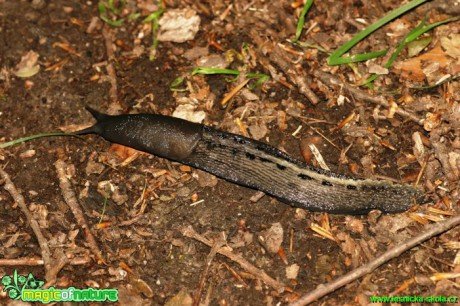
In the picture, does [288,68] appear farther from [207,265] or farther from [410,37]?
[207,265]

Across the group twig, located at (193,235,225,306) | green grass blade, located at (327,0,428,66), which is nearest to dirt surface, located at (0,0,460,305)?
twig, located at (193,235,225,306)

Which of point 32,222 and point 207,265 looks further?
point 32,222

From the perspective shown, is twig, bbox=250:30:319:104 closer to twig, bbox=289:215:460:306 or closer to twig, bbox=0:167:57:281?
twig, bbox=289:215:460:306

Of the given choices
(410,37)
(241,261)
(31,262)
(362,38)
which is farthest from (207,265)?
(410,37)

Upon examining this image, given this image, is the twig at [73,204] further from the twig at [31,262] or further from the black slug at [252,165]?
the black slug at [252,165]

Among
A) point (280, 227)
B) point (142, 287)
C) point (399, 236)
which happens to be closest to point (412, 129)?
point (399, 236)

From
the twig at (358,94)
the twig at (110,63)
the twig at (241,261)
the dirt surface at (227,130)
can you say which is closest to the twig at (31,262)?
the dirt surface at (227,130)
